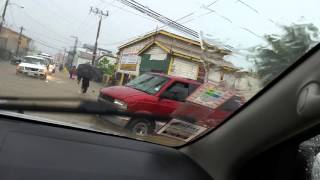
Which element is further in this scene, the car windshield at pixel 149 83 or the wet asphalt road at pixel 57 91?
the car windshield at pixel 149 83

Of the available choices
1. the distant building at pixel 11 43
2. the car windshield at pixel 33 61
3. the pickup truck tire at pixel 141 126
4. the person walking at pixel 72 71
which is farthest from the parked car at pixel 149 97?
the distant building at pixel 11 43

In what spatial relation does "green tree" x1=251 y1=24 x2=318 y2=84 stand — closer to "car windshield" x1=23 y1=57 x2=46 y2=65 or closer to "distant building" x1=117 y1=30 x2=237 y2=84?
"distant building" x1=117 y1=30 x2=237 y2=84

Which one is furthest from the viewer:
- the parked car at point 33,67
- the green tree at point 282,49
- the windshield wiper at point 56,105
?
the parked car at point 33,67

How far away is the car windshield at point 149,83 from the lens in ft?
11.4

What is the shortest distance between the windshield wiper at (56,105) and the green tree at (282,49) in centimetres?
95

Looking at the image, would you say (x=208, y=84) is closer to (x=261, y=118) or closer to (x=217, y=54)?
(x=217, y=54)

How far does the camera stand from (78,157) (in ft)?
7.94

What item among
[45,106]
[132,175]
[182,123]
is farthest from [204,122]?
[45,106]

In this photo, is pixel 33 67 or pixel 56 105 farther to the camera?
pixel 33 67

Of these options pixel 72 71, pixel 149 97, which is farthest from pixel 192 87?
pixel 72 71

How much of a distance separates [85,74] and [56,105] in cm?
54

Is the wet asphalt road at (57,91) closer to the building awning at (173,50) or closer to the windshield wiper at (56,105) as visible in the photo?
the windshield wiper at (56,105)

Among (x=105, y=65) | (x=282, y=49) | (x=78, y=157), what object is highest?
(x=282, y=49)

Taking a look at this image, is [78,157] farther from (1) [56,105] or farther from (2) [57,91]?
(2) [57,91]
